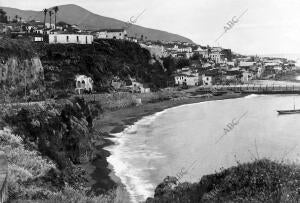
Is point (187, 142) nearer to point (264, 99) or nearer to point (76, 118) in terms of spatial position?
point (76, 118)

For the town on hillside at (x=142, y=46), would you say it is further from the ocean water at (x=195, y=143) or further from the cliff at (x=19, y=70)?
the ocean water at (x=195, y=143)

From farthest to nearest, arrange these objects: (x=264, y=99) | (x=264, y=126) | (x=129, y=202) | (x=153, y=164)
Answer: (x=264, y=99), (x=264, y=126), (x=153, y=164), (x=129, y=202)

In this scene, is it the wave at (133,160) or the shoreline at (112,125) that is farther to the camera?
the shoreline at (112,125)

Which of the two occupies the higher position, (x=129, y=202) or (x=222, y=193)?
(x=222, y=193)

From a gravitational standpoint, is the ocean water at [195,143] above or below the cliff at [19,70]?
below

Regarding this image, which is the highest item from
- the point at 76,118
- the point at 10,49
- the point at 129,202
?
the point at 10,49

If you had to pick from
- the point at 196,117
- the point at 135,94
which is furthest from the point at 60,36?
the point at 196,117

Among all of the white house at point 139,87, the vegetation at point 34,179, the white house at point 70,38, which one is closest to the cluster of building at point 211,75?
the white house at point 139,87
